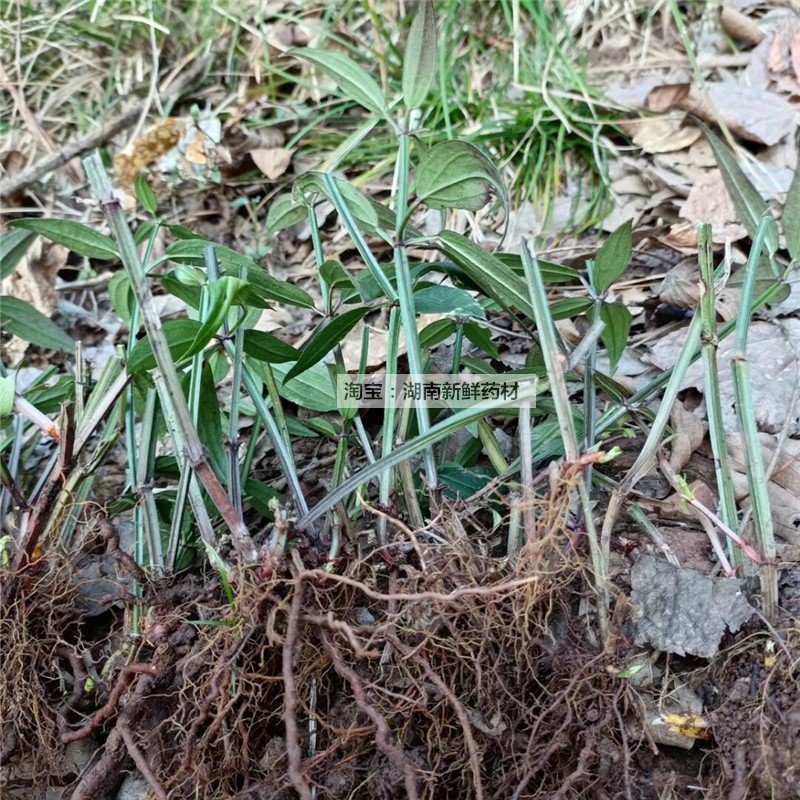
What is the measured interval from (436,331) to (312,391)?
17cm

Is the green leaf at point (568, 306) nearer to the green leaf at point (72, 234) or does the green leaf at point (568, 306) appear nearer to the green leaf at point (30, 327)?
the green leaf at point (72, 234)

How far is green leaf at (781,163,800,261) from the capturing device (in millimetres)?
827

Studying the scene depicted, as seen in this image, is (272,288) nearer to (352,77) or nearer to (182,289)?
(182,289)

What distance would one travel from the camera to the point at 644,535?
2.92ft

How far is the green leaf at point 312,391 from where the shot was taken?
95 centimetres

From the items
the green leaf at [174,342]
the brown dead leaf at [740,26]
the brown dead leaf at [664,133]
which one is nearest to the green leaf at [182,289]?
the green leaf at [174,342]

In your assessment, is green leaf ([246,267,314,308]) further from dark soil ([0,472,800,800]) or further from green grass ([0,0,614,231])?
green grass ([0,0,614,231])

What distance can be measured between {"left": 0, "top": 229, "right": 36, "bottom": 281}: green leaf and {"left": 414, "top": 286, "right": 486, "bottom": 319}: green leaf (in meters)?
0.59

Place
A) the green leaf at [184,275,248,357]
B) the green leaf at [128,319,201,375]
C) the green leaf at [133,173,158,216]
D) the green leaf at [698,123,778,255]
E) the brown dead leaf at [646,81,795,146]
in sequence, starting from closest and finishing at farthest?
the green leaf at [184,275,248,357] < the green leaf at [128,319,201,375] < the green leaf at [698,123,778,255] < the green leaf at [133,173,158,216] < the brown dead leaf at [646,81,795,146]

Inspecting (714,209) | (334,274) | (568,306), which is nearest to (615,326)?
(568,306)

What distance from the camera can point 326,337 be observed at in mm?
836

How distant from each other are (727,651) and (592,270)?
0.44 metres

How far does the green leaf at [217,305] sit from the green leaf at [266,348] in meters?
0.14

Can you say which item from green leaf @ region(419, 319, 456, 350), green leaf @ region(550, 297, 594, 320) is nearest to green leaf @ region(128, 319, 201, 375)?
green leaf @ region(419, 319, 456, 350)
